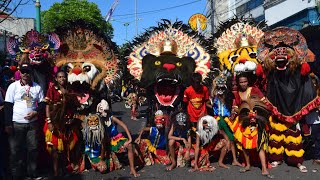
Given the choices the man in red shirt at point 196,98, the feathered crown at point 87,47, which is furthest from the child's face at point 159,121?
the feathered crown at point 87,47

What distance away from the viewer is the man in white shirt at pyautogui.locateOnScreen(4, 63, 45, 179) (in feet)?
16.1

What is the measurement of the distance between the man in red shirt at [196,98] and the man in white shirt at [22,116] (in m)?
2.34

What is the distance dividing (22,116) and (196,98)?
8.64 feet

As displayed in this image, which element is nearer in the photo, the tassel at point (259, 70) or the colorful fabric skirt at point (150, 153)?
the tassel at point (259, 70)

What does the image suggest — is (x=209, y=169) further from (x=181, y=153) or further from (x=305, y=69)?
(x=305, y=69)

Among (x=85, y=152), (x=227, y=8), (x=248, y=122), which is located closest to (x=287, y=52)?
(x=248, y=122)

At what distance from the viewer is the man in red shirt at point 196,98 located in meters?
5.95

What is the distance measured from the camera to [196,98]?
19.5 ft

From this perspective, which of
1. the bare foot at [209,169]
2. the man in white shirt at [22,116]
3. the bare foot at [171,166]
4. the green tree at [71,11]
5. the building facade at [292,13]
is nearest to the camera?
the man in white shirt at [22,116]

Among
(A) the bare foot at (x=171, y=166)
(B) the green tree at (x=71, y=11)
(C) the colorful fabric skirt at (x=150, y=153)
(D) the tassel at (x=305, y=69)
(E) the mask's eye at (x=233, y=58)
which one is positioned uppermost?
(B) the green tree at (x=71, y=11)

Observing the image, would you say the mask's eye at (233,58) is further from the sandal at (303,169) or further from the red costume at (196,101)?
the sandal at (303,169)

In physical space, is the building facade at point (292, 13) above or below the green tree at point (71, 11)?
below

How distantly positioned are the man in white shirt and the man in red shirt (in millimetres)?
2342

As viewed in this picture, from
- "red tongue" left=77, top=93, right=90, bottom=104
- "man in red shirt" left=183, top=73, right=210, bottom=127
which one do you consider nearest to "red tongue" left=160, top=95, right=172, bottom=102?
"man in red shirt" left=183, top=73, right=210, bottom=127
